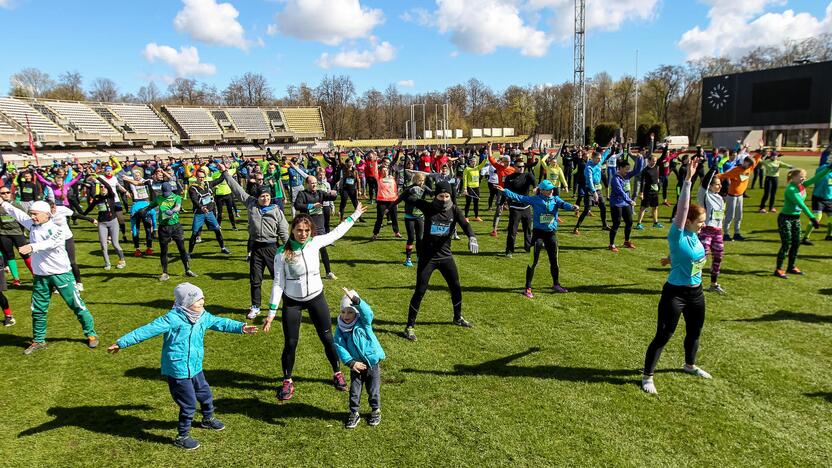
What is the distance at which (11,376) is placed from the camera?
20.0 feet

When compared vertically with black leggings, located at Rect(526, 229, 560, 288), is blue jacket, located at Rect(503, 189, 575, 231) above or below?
above

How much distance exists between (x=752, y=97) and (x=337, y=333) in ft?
176

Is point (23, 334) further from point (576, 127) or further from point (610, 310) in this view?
point (576, 127)

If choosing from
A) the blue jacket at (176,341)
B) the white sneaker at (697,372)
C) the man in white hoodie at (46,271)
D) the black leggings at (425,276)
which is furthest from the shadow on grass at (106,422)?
the white sneaker at (697,372)

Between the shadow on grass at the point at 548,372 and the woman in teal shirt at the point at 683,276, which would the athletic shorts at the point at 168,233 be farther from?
the woman in teal shirt at the point at 683,276

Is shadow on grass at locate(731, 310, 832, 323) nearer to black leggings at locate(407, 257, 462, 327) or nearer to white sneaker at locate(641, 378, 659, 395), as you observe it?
white sneaker at locate(641, 378, 659, 395)

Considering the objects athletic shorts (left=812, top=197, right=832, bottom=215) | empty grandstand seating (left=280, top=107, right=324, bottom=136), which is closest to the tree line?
empty grandstand seating (left=280, top=107, right=324, bottom=136)

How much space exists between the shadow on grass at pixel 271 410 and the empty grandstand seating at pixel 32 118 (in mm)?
59123

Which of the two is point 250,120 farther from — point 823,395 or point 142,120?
point 823,395

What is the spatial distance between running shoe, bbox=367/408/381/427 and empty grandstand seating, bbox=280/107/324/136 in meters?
73.5

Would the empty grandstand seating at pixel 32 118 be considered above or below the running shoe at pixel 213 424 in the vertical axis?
above

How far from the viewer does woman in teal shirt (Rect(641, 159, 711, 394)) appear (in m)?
5.09

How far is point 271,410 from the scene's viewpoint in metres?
5.20

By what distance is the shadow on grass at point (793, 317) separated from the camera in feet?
23.4
